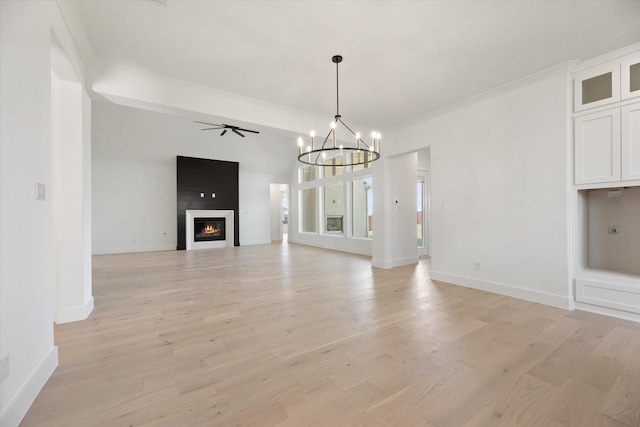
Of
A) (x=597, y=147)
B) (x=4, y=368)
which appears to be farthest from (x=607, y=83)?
(x=4, y=368)

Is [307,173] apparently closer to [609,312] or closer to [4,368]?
[609,312]

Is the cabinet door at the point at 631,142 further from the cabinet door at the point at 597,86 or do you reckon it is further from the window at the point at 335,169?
the window at the point at 335,169

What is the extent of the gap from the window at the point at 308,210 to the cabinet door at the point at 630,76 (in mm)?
7948

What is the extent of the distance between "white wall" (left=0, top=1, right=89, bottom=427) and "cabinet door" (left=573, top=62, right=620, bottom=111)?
16.3ft

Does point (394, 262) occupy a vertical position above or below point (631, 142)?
below

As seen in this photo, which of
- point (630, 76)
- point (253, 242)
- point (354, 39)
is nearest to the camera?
point (354, 39)

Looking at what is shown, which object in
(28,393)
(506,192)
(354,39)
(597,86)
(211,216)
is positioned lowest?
(28,393)

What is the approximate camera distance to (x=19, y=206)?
1.50 meters

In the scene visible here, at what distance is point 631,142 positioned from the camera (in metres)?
2.72

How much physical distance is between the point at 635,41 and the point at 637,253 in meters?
2.29

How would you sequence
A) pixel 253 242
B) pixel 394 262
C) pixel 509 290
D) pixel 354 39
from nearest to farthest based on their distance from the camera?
pixel 354 39 < pixel 509 290 < pixel 394 262 < pixel 253 242

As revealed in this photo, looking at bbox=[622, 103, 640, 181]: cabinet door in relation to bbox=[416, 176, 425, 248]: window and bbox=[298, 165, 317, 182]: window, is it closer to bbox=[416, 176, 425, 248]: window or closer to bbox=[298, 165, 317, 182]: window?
bbox=[416, 176, 425, 248]: window

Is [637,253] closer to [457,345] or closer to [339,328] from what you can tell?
[457,345]

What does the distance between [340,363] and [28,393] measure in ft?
6.22
